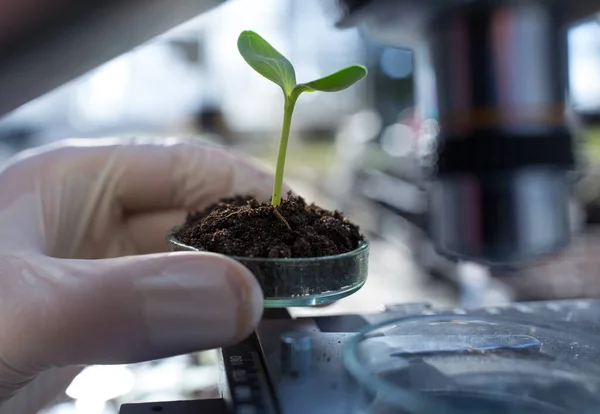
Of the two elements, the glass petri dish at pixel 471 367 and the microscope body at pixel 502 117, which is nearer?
the glass petri dish at pixel 471 367

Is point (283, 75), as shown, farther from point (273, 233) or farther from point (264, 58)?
point (273, 233)

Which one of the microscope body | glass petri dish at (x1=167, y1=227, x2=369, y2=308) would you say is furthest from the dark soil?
the microscope body

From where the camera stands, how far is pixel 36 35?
0.22m

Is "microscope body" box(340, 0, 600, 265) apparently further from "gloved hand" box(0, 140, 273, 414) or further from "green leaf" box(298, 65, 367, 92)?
"gloved hand" box(0, 140, 273, 414)

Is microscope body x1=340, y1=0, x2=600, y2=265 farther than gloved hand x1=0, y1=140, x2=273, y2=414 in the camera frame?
Yes

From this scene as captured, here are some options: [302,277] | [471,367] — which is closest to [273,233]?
[302,277]

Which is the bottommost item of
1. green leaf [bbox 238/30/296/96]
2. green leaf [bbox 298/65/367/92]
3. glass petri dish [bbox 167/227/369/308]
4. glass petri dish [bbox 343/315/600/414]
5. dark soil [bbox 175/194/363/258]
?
glass petri dish [bbox 343/315/600/414]

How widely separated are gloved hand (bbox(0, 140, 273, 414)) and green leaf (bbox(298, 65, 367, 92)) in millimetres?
140

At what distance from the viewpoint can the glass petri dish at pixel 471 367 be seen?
10.7 inches

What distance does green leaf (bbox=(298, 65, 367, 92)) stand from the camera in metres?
0.36

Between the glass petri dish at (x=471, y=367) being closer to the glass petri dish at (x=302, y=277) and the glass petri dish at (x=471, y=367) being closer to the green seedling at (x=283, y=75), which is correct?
the glass petri dish at (x=302, y=277)

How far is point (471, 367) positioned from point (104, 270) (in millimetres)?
258

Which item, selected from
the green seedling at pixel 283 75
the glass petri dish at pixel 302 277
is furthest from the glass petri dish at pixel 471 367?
the green seedling at pixel 283 75

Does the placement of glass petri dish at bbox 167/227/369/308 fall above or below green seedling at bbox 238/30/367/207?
below
